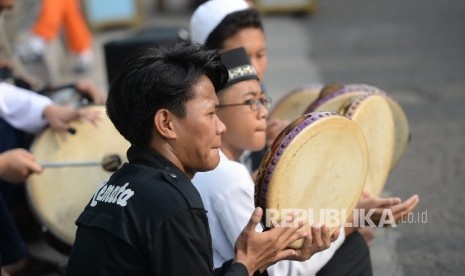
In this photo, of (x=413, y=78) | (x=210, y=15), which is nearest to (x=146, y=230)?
(x=210, y=15)

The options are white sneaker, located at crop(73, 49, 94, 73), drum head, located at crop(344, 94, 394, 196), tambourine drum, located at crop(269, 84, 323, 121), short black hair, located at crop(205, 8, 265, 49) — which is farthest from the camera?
white sneaker, located at crop(73, 49, 94, 73)

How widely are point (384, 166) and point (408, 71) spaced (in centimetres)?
448

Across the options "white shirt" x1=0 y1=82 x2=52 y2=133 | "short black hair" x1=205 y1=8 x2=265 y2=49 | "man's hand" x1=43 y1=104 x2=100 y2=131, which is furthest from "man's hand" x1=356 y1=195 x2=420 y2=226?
"white shirt" x1=0 y1=82 x2=52 y2=133

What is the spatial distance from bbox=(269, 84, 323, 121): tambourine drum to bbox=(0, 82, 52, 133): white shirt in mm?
1040

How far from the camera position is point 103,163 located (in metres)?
3.38

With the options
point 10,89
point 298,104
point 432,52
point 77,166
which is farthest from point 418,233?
point 432,52

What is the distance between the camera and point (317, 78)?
7.47 m

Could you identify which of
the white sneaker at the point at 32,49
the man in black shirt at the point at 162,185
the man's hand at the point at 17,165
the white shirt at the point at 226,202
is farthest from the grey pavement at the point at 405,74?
the man in black shirt at the point at 162,185

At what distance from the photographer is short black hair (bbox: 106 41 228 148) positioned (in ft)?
7.01

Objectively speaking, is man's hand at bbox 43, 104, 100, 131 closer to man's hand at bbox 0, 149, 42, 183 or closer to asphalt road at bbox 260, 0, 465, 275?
man's hand at bbox 0, 149, 42, 183

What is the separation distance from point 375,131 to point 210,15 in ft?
3.01

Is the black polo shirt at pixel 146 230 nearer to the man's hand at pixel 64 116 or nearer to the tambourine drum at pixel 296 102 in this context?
the man's hand at pixel 64 116

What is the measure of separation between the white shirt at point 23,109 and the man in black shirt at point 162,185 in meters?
1.43

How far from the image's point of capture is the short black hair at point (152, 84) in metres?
2.14
